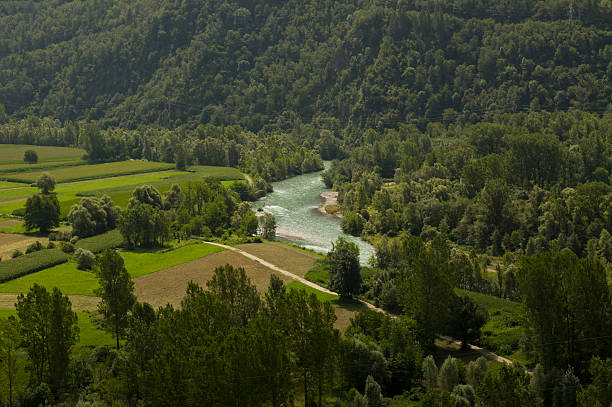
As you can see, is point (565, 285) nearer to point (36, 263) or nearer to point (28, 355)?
point (28, 355)

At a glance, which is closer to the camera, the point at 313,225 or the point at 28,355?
the point at 28,355

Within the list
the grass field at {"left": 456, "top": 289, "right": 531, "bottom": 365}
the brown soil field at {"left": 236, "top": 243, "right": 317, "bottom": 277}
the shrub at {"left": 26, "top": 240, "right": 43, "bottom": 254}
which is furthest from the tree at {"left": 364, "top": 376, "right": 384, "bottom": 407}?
the shrub at {"left": 26, "top": 240, "right": 43, "bottom": 254}

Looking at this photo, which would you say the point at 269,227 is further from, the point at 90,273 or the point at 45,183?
the point at 45,183

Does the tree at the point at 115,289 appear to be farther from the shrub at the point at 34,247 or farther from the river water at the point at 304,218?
the river water at the point at 304,218

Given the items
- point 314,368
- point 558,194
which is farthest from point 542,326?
point 558,194

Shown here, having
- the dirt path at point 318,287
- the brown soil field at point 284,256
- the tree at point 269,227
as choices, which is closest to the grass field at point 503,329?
the dirt path at point 318,287

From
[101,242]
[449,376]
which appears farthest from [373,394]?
[101,242]
